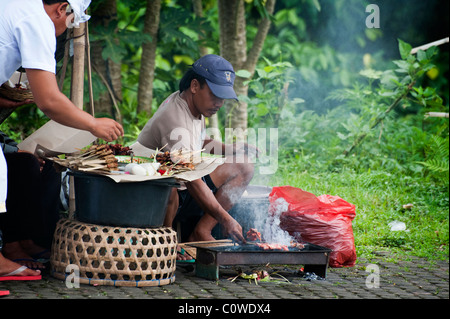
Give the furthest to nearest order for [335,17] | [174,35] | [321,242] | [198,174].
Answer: [335,17] → [174,35] → [321,242] → [198,174]

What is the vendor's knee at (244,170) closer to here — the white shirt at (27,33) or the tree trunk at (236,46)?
the white shirt at (27,33)

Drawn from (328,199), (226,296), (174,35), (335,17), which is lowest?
(226,296)

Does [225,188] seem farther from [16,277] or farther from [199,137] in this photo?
[16,277]

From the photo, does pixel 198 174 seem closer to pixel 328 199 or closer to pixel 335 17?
pixel 328 199

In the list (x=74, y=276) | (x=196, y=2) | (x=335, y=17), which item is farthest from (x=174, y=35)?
(x=74, y=276)

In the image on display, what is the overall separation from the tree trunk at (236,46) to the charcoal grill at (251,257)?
14.0 feet

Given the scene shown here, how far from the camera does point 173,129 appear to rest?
484 cm

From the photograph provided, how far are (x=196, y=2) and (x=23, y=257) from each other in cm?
675

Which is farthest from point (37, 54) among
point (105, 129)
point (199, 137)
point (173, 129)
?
point (199, 137)

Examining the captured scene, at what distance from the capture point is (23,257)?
4434mm

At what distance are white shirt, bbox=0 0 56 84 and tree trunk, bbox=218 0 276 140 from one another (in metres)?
5.19

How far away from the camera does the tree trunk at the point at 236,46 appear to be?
8.64 m

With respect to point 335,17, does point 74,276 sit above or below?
below

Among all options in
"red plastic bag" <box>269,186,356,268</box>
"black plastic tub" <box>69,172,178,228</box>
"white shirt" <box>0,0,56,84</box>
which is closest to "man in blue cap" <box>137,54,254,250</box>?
"red plastic bag" <box>269,186,356,268</box>
